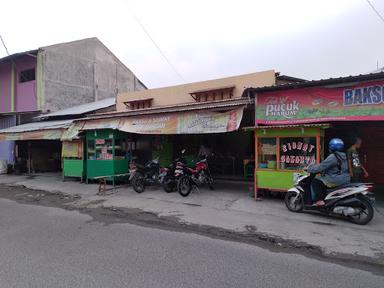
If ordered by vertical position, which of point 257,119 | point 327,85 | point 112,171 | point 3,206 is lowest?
point 3,206

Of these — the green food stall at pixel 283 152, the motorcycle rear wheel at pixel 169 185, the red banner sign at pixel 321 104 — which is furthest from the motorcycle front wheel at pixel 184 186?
the red banner sign at pixel 321 104

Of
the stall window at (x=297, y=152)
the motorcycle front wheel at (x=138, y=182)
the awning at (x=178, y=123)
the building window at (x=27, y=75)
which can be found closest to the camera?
the stall window at (x=297, y=152)

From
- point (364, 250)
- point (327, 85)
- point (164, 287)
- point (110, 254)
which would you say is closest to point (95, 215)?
point (110, 254)

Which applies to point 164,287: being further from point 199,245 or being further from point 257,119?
point 257,119

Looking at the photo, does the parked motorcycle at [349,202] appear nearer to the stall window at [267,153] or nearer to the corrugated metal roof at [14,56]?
the stall window at [267,153]

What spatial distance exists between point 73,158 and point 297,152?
9.95 m

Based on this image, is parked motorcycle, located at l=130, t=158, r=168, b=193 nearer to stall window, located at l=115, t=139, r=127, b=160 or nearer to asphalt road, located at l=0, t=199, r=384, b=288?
stall window, located at l=115, t=139, r=127, b=160

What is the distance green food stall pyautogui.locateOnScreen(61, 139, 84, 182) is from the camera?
11.9 m

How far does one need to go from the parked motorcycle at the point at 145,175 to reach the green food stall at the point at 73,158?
146 inches

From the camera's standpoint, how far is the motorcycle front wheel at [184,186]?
8.57 meters

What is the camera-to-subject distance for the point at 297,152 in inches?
286

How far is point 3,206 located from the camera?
788 cm

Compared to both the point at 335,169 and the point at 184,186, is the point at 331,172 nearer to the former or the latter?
the point at 335,169

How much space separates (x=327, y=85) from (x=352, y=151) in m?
1.95
